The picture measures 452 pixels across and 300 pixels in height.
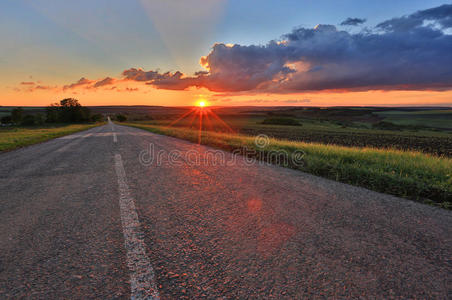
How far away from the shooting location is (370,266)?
207cm

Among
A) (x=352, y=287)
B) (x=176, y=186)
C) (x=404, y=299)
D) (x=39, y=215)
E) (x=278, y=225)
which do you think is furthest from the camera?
(x=176, y=186)

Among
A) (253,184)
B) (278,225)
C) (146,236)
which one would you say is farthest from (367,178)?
(146,236)

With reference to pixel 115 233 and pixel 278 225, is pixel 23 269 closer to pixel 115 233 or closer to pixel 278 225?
pixel 115 233

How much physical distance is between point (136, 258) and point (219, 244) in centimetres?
86

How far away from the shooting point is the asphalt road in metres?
1.80

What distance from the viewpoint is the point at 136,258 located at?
2146mm

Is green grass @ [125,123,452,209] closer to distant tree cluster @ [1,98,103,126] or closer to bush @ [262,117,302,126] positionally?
bush @ [262,117,302,126]

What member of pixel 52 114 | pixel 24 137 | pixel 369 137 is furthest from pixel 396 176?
pixel 52 114

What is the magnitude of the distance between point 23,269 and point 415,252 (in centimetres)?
395

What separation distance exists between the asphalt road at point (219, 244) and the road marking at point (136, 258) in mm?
12

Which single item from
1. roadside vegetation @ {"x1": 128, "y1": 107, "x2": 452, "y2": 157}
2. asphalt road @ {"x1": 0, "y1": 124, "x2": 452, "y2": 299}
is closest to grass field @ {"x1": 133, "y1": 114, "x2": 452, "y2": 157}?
roadside vegetation @ {"x1": 128, "y1": 107, "x2": 452, "y2": 157}

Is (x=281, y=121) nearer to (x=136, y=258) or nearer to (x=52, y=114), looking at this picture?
(x=136, y=258)

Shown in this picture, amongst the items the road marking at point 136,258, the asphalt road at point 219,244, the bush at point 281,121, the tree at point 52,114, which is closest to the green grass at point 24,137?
the asphalt road at point 219,244

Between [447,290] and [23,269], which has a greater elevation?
[23,269]
